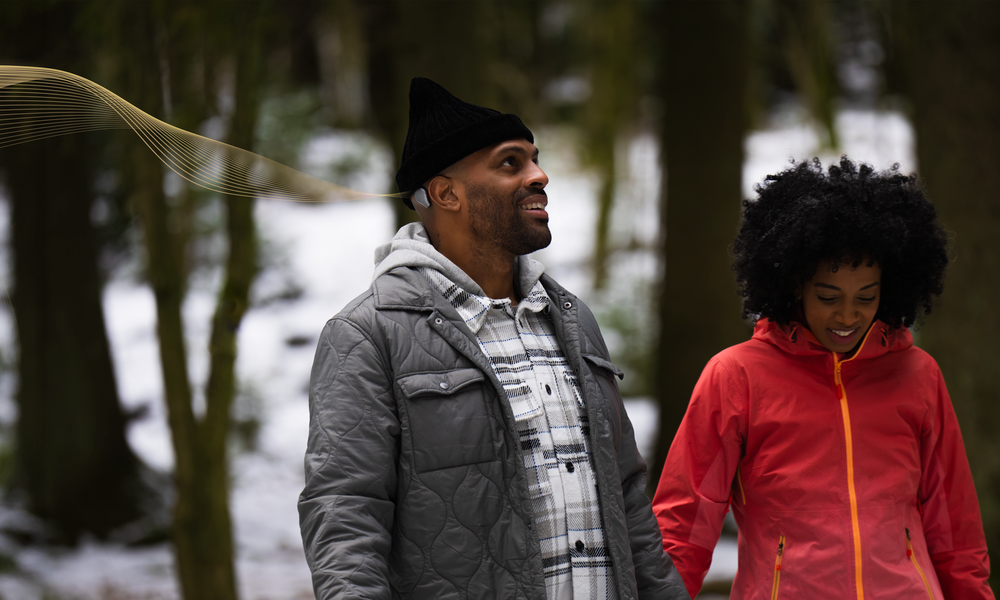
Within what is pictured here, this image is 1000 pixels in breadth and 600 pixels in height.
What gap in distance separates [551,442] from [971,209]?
11.5 feet

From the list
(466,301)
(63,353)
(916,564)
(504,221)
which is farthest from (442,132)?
(63,353)

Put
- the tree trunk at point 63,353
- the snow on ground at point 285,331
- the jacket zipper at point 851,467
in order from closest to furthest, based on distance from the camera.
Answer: the jacket zipper at point 851,467, the snow on ground at point 285,331, the tree trunk at point 63,353

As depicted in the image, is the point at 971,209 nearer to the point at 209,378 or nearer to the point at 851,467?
the point at 851,467

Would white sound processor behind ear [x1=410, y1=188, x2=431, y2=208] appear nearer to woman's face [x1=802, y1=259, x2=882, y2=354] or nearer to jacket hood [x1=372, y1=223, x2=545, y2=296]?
jacket hood [x1=372, y1=223, x2=545, y2=296]

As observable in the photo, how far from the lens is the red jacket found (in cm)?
231

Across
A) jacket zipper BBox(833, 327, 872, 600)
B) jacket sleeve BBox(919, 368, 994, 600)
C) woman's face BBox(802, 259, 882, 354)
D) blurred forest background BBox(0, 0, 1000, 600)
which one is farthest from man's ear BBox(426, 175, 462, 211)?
blurred forest background BBox(0, 0, 1000, 600)

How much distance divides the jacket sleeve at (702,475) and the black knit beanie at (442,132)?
0.87 metres

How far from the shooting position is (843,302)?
2.34 meters

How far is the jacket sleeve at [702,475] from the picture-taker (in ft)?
7.89

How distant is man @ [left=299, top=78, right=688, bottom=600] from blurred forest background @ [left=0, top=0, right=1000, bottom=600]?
96.5 inches

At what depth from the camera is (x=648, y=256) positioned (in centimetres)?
1457

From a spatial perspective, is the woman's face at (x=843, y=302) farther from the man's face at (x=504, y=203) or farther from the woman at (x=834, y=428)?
the man's face at (x=504, y=203)

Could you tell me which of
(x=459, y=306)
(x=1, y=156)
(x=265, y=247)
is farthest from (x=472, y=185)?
(x=265, y=247)

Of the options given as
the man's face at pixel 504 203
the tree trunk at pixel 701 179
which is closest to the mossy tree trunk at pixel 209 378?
the man's face at pixel 504 203
